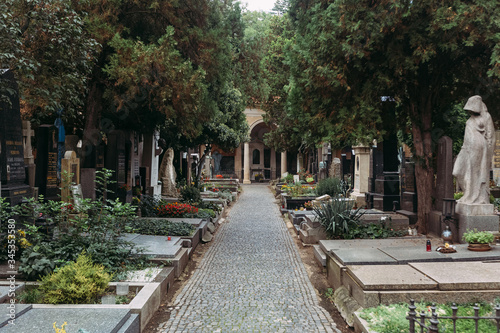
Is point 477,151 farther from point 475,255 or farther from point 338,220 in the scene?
point 338,220

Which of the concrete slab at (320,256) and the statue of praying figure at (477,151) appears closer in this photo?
the concrete slab at (320,256)

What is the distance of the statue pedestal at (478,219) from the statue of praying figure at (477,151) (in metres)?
0.14

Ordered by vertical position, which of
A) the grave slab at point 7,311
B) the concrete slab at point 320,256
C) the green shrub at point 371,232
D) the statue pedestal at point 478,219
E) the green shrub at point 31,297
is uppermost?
the statue pedestal at point 478,219

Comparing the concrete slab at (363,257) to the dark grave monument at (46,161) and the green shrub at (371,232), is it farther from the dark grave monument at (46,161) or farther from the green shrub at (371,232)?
the dark grave monument at (46,161)

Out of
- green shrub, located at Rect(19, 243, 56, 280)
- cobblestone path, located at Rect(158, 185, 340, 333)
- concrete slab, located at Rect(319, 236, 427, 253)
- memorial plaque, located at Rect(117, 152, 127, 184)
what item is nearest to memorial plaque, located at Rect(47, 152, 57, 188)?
memorial plaque, located at Rect(117, 152, 127, 184)

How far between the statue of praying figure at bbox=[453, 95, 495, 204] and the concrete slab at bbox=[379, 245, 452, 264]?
1.85 metres

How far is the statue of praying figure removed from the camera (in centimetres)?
716

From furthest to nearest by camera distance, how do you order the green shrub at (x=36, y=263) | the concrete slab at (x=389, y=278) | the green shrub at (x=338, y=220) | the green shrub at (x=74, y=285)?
the green shrub at (x=338, y=220) → the green shrub at (x=36, y=263) → the concrete slab at (x=389, y=278) → the green shrub at (x=74, y=285)

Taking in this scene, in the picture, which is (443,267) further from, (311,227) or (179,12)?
(179,12)

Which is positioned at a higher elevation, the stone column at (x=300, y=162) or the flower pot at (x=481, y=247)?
the stone column at (x=300, y=162)

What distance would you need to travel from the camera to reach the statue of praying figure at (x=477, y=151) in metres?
7.16

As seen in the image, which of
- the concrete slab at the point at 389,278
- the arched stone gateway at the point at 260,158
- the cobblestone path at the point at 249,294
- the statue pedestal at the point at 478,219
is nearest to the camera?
the concrete slab at the point at 389,278

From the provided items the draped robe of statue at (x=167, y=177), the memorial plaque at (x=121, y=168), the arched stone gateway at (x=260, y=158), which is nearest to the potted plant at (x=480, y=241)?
the memorial plaque at (x=121, y=168)

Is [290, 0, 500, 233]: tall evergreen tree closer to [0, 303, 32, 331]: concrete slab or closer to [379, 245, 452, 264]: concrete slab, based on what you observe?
[379, 245, 452, 264]: concrete slab
